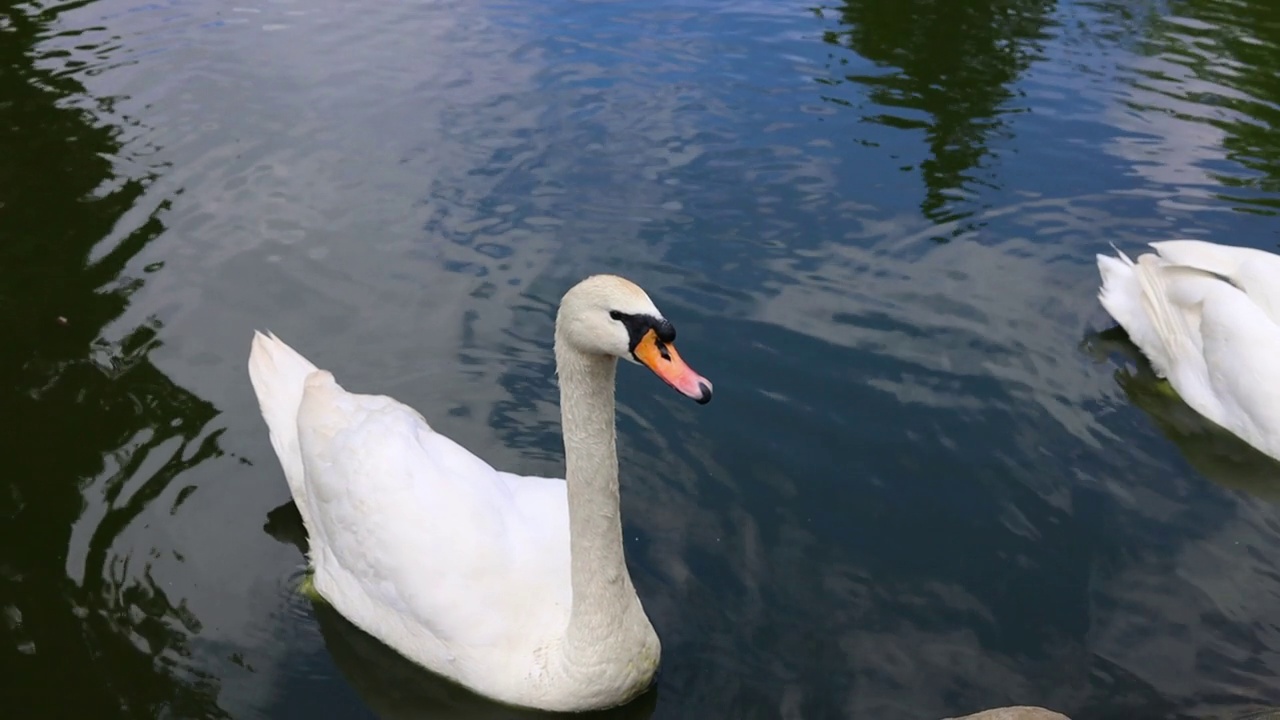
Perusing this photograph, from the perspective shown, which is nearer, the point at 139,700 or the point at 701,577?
the point at 139,700

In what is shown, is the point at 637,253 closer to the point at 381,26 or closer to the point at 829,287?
the point at 829,287

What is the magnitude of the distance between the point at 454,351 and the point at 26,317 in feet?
9.44

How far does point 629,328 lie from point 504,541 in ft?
4.92

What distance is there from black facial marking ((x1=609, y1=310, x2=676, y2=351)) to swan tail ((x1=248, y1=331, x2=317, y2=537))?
251 cm

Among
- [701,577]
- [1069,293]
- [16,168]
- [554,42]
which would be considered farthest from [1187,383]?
[16,168]

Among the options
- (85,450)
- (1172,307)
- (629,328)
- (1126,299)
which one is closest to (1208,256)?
(1172,307)

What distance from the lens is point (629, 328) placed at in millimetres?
4258

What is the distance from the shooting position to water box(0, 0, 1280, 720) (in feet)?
18.4

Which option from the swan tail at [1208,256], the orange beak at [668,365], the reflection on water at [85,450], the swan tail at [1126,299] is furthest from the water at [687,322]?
the orange beak at [668,365]

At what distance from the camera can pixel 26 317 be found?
786cm

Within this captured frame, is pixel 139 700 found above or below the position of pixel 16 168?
Result: below

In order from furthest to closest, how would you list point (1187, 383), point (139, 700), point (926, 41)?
point (926, 41), point (1187, 383), point (139, 700)

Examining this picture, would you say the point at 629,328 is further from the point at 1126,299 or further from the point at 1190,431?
the point at 1126,299

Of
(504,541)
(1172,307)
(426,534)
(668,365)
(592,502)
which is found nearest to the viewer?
(668,365)
